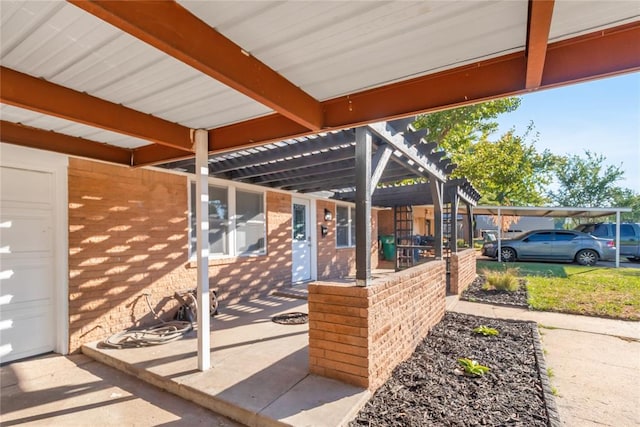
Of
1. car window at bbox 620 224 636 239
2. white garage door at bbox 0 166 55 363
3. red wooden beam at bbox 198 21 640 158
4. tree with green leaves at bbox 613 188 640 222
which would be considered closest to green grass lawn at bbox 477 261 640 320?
car window at bbox 620 224 636 239

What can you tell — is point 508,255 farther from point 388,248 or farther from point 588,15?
point 588,15

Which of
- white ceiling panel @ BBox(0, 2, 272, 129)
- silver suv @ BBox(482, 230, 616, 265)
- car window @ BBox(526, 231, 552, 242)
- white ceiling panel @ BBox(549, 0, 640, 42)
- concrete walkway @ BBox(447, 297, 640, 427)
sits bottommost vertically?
concrete walkway @ BBox(447, 297, 640, 427)

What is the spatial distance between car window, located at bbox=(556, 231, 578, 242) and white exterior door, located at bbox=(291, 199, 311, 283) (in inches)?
433

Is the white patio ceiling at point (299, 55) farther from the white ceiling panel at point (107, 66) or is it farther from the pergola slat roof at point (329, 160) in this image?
the pergola slat roof at point (329, 160)

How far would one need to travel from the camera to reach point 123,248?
4418 millimetres

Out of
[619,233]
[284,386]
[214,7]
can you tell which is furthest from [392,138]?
[619,233]

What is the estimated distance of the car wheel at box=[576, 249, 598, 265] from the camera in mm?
12406

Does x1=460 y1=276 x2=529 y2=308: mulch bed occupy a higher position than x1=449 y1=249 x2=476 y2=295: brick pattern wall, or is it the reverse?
x1=449 y1=249 x2=476 y2=295: brick pattern wall

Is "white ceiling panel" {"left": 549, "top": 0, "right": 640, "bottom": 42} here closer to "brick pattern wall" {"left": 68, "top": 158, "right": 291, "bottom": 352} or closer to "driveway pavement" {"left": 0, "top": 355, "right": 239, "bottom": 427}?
"driveway pavement" {"left": 0, "top": 355, "right": 239, "bottom": 427}

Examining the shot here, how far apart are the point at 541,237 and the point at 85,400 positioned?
1537 cm

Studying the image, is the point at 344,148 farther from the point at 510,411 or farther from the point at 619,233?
the point at 619,233

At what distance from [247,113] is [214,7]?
1.51m

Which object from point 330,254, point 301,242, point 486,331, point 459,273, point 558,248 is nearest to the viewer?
point 486,331

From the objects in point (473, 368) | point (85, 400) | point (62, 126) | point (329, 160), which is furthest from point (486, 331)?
point (62, 126)
